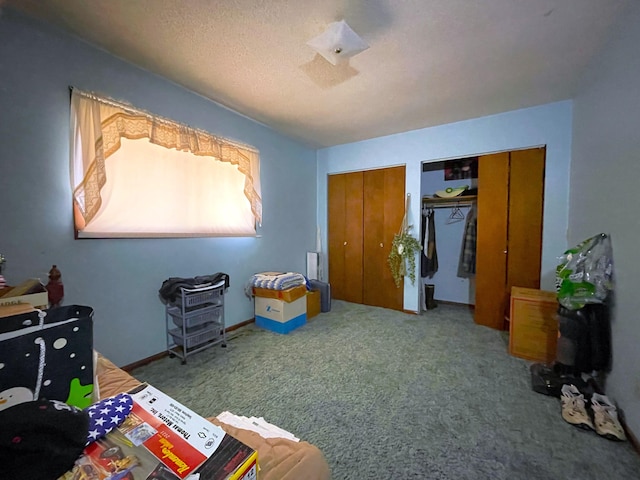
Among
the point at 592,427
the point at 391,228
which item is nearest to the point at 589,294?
the point at 592,427

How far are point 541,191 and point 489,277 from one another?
3.57 ft

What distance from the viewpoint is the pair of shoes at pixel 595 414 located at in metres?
1.40

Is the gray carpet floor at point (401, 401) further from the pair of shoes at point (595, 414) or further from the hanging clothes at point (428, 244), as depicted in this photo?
the hanging clothes at point (428, 244)

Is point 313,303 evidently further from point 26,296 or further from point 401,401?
point 26,296

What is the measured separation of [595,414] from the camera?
1503 mm

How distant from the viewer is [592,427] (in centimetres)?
145

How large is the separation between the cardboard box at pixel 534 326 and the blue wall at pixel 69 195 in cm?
289

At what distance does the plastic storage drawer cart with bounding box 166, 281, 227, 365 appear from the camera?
2.18 metres

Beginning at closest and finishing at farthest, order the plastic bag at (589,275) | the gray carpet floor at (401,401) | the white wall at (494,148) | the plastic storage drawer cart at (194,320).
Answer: the gray carpet floor at (401,401) → the plastic bag at (589,275) → the plastic storage drawer cart at (194,320) → the white wall at (494,148)

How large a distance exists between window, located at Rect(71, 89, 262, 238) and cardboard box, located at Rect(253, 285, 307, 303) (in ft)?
2.32

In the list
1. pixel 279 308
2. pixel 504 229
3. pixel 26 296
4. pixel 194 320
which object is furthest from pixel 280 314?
pixel 504 229

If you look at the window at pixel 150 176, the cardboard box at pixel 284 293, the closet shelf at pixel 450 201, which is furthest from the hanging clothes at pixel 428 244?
the window at pixel 150 176

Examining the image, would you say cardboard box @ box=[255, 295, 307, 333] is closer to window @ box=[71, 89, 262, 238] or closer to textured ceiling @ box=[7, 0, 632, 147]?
window @ box=[71, 89, 262, 238]

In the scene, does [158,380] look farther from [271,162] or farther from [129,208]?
[271,162]
